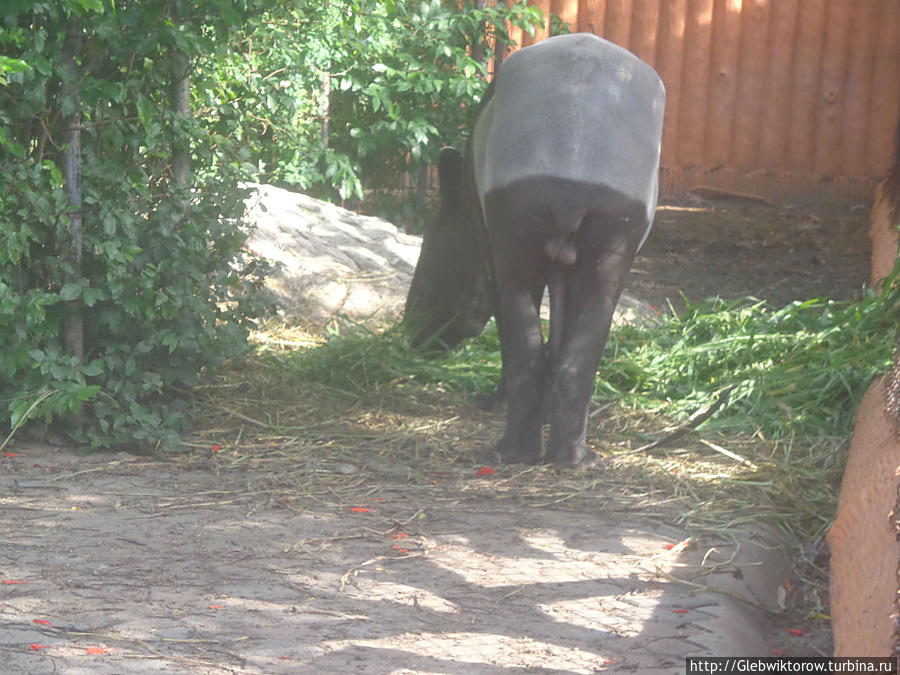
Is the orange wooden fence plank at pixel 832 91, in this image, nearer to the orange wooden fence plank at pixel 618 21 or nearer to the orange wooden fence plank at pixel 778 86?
the orange wooden fence plank at pixel 778 86

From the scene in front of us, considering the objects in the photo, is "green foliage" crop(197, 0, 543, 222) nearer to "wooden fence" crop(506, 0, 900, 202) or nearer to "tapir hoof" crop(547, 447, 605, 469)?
"wooden fence" crop(506, 0, 900, 202)

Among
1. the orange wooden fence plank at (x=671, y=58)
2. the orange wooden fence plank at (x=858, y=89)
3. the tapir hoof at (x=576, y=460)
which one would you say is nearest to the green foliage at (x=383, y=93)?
the orange wooden fence plank at (x=671, y=58)

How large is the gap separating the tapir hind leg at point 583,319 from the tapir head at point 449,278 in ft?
3.49

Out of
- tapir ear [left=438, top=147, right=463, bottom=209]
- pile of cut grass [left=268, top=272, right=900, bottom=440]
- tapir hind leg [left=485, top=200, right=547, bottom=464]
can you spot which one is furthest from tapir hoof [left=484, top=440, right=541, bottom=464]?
tapir ear [left=438, top=147, right=463, bottom=209]

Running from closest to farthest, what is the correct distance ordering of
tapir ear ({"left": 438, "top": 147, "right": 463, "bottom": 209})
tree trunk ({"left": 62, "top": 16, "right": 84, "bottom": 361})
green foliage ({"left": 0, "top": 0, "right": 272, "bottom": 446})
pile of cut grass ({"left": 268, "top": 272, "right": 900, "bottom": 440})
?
green foliage ({"left": 0, "top": 0, "right": 272, "bottom": 446}) → tree trunk ({"left": 62, "top": 16, "right": 84, "bottom": 361}) → pile of cut grass ({"left": 268, "top": 272, "right": 900, "bottom": 440}) → tapir ear ({"left": 438, "top": 147, "right": 463, "bottom": 209})

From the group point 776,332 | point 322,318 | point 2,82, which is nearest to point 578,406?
point 776,332

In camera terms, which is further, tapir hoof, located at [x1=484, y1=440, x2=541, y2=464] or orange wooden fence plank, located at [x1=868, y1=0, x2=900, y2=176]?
orange wooden fence plank, located at [x1=868, y1=0, x2=900, y2=176]

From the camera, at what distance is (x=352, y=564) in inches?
137

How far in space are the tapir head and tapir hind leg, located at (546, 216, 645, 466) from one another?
1.06 metres

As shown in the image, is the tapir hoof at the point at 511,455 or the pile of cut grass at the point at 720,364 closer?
the tapir hoof at the point at 511,455

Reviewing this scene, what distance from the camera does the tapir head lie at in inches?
219

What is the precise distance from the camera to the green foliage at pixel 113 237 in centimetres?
412

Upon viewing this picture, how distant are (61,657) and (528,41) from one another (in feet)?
29.7

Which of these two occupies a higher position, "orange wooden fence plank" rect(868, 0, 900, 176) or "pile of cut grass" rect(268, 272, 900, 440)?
A: "orange wooden fence plank" rect(868, 0, 900, 176)
